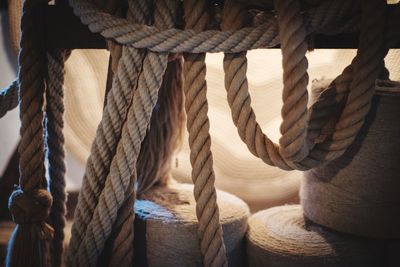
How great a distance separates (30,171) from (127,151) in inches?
9.4

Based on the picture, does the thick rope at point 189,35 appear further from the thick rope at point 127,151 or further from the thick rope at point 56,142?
the thick rope at point 56,142

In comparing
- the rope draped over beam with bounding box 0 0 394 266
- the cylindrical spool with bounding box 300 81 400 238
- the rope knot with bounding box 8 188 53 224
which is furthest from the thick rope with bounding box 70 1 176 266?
the cylindrical spool with bounding box 300 81 400 238

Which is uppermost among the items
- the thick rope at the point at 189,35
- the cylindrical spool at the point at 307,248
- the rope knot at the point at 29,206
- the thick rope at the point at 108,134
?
the thick rope at the point at 189,35

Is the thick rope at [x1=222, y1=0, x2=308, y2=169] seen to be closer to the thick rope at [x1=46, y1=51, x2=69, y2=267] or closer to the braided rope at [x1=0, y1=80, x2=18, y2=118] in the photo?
the thick rope at [x1=46, y1=51, x2=69, y2=267]

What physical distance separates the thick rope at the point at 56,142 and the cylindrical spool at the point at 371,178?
65 cm

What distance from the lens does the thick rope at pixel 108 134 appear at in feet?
2.22

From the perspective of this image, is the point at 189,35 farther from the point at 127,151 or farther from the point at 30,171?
the point at 30,171

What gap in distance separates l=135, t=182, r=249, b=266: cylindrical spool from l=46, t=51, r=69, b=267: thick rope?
0.20m

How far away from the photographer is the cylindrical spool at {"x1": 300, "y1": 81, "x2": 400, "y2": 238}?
0.76 m

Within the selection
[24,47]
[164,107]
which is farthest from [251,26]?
[24,47]

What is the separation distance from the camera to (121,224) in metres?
0.76

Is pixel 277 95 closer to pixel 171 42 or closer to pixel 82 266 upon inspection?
pixel 171 42

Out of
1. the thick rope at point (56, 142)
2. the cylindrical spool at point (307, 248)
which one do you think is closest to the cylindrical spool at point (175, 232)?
the cylindrical spool at point (307, 248)

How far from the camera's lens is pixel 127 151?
0.70 metres
